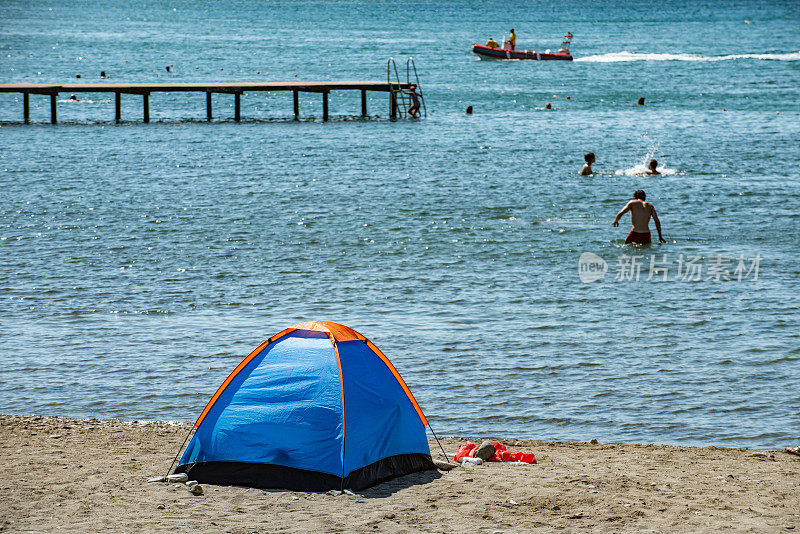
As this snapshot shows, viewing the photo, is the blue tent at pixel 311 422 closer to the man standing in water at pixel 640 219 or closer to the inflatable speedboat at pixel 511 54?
the man standing in water at pixel 640 219

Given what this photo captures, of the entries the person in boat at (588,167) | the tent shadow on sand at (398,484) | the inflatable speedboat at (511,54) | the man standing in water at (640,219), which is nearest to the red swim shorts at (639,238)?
the man standing in water at (640,219)

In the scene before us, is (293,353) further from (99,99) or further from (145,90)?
(99,99)

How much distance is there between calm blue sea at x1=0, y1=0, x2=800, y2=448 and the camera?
44.4ft

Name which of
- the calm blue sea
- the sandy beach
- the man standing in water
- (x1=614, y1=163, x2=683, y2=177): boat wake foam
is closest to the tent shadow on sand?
the sandy beach

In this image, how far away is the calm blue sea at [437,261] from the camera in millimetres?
13547

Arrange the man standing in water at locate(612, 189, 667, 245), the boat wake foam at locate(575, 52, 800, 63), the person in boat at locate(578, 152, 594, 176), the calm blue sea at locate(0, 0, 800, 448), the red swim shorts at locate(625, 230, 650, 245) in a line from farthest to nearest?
the boat wake foam at locate(575, 52, 800, 63) → the person in boat at locate(578, 152, 594, 176) → the red swim shorts at locate(625, 230, 650, 245) → the man standing in water at locate(612, 189, 667, 245) → the calm blue sea at locate(0, 0, 800, 448)

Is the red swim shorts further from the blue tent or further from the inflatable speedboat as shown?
the inflatable speedboat

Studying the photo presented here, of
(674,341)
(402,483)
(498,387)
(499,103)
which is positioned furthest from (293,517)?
(499,103)

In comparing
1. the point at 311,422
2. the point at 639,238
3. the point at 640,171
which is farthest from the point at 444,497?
the point at 640,171

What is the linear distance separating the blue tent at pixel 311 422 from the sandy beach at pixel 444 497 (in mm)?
244

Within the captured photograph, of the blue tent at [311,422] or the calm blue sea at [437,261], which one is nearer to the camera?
the blue tent at [311,422]

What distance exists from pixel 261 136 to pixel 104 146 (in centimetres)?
685

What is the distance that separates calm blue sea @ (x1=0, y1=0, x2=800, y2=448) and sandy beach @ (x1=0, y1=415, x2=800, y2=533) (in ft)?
5.93

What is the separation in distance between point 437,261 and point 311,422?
1209 centimetres
